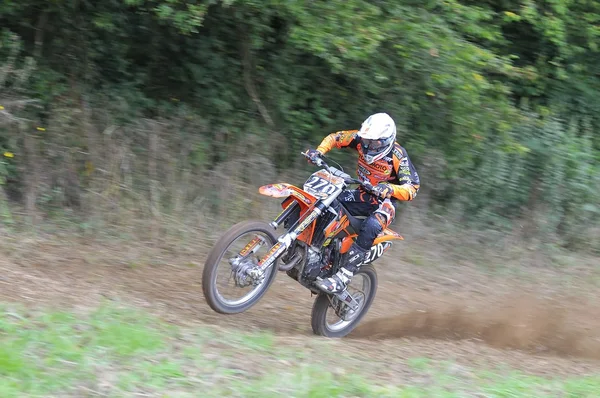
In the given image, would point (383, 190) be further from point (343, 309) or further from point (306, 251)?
point (343, 309)

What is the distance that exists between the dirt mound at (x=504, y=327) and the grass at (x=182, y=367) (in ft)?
4.99

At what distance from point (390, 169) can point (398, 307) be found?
2.09 metres

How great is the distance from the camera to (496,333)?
303 inches

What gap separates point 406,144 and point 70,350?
705 cm

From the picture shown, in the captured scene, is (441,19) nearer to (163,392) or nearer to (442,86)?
(442,86)

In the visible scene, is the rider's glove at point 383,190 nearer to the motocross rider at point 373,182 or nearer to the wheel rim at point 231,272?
the motocross rider at point 373,182

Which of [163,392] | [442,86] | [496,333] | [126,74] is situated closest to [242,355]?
[163,392]

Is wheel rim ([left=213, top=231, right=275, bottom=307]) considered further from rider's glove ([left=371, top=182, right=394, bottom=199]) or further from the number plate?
rider's glove ([left=371, top=182, right=394, bottom=199])

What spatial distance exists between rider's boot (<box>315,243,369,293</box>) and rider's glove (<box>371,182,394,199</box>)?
0.54 metres

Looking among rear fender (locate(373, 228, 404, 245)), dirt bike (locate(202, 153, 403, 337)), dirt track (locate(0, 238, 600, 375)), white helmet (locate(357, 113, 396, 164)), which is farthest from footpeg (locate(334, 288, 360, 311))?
white helmet (locate(357, 113, 396, 164))

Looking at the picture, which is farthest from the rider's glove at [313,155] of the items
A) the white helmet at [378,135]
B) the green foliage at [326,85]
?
the green foliage at [326,85]

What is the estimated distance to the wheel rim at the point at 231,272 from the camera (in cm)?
602

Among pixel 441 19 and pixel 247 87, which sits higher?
pixel 441 19

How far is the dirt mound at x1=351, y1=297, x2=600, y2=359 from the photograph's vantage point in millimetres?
7504
